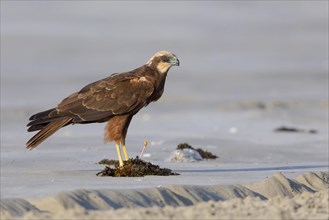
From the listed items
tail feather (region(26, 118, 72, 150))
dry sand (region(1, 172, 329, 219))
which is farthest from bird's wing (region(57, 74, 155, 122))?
dry sand (region(1, 172, 329, 219))

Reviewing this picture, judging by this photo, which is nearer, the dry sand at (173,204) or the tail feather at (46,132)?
the dry sand at (173,204)

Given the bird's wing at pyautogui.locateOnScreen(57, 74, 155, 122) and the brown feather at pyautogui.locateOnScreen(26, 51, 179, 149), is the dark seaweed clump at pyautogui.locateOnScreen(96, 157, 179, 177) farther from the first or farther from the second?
the bird's wing at pyautogui.locateOnScreen(57, 74, 155, 122)

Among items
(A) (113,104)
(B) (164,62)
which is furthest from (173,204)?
(B) (164,62)

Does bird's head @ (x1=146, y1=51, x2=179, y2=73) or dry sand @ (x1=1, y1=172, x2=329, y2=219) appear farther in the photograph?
bird's head @ (x1=146, y1=51, x2=179, y2=73)

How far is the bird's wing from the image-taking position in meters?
14.6

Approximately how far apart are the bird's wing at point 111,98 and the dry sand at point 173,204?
2.38m

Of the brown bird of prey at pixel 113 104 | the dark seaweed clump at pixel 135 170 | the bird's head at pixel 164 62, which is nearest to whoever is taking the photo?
the dark seaweed clump at pixel 135 170

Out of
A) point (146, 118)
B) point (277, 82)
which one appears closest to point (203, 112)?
point (146, 118)

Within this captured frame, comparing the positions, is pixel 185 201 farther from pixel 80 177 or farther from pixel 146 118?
pixel 146 118

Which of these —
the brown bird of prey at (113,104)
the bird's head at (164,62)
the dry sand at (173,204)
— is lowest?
the dry sand at (173,204)

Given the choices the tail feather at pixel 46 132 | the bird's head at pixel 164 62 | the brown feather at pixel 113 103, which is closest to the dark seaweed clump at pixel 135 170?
the brown feather at pixel 113 103

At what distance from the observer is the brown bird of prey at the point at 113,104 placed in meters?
14.6

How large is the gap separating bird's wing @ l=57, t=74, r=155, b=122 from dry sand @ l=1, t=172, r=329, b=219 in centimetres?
238

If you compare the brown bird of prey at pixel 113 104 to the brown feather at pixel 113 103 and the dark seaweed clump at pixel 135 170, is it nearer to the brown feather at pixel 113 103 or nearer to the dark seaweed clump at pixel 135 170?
the brown feather at pixel 113 103
